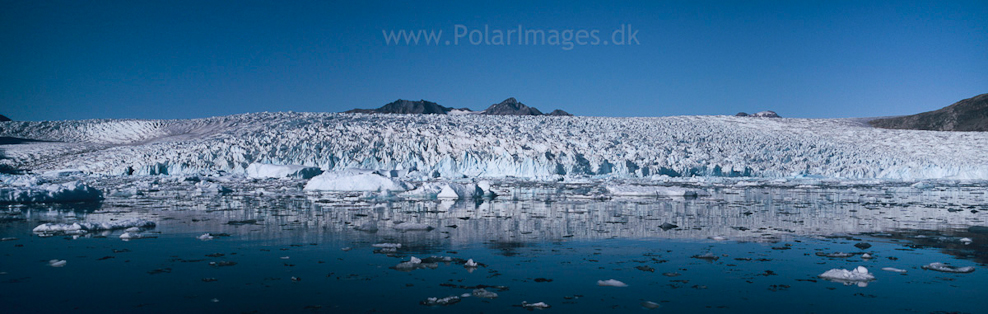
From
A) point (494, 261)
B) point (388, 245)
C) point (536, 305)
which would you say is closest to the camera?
point (536, 305)

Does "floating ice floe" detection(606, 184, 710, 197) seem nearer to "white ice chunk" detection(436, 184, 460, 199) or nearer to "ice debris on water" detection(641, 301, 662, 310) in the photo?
"white ice chunk" detection(436, 184, 460, 199)

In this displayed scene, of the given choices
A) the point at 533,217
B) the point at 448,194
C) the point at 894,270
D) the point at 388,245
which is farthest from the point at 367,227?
the point at 448,194

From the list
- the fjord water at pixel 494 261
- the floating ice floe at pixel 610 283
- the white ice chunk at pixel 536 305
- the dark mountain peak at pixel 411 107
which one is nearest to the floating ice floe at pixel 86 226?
the fjord water at pixel 494 261

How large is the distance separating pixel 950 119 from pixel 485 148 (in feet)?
89.2

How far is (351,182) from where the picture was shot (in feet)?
45.6

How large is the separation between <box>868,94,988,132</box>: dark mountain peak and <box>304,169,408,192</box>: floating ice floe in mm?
29038

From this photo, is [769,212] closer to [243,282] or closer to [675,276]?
[675,276]

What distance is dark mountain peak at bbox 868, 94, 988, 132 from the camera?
1243 inches

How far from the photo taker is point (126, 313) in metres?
2.98

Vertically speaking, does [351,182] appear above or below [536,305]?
above

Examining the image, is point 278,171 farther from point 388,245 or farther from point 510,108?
point 510,108

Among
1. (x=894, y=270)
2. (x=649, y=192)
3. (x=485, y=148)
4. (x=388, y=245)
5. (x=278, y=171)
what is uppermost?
(x=485, y=148)

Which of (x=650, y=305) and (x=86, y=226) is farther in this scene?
Answer: (x=86, y=226)

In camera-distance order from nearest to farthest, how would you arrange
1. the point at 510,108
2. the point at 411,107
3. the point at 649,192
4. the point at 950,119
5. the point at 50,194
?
the point at 50,194 → the point at 649,192 → the point at 950,119 → the point at 411,107 → the point at 510,108
